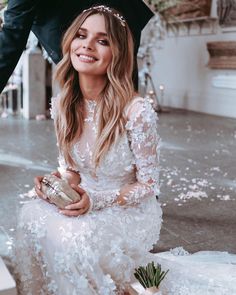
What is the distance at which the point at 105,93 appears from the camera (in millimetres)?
1619

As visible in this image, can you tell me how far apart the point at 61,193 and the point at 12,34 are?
32.8 inches

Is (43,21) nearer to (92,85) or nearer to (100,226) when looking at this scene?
(92,85)

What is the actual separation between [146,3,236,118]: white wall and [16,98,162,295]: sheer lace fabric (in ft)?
19.2

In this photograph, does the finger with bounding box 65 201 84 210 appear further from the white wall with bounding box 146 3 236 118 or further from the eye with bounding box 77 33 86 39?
the white wall with bounding box 146 3 236 118

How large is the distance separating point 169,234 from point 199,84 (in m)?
5.87

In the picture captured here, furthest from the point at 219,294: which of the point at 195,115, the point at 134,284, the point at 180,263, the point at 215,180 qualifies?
the point at 195,115

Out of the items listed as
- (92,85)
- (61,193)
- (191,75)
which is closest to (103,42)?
(92,85)

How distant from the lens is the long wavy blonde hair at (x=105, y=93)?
156 centimetres

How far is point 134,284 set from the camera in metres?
1.47

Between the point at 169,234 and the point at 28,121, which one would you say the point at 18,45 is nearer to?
the point at 169,234

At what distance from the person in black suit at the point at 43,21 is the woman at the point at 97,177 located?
0.36 metres

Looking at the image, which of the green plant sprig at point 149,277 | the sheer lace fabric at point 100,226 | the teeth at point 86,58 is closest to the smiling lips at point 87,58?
the teeth at point 86,58

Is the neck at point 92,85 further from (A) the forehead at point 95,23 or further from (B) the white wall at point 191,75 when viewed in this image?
(B) the white wall at point 191,75

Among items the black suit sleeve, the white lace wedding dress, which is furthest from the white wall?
the white lace wedding dress
